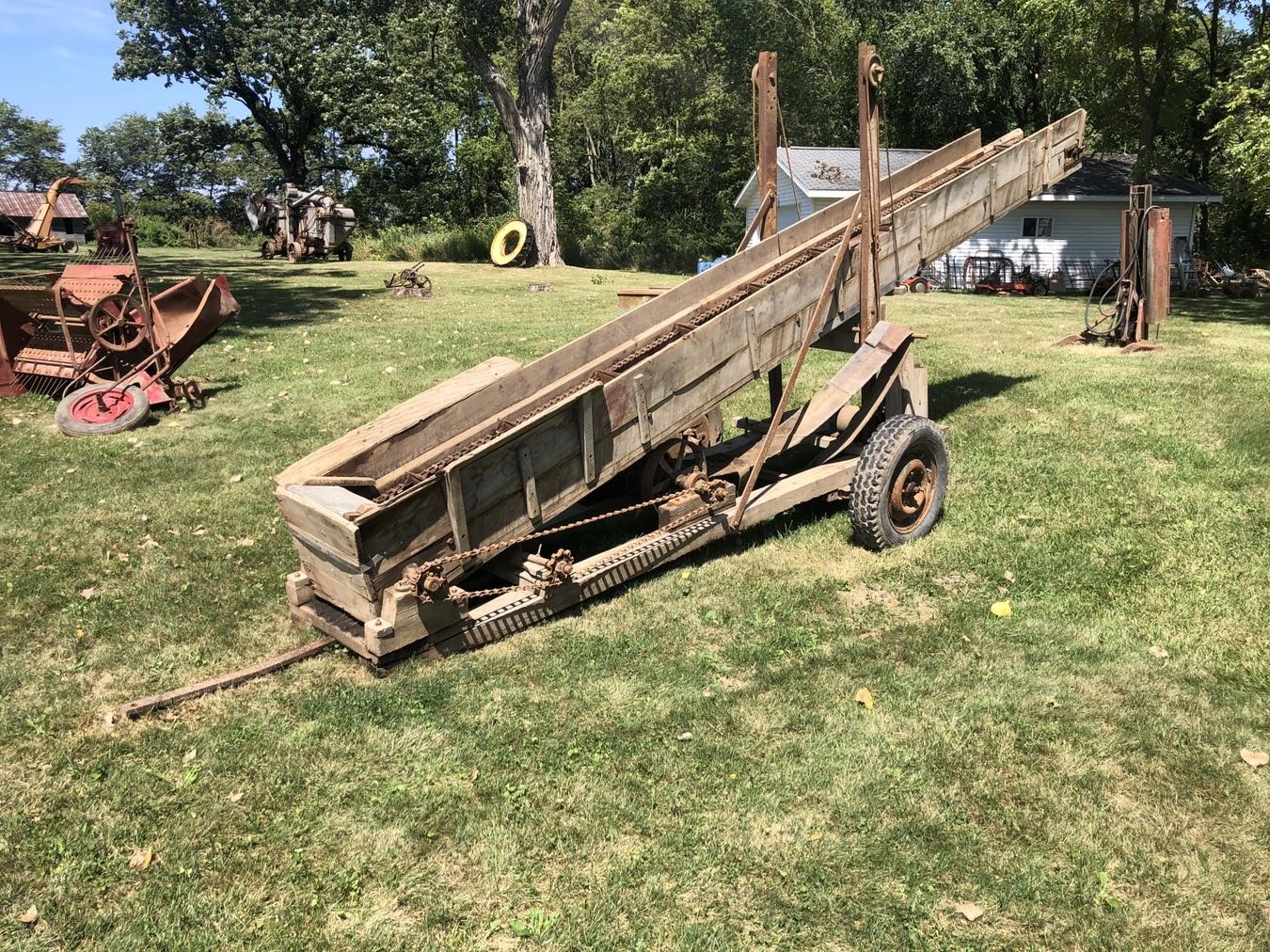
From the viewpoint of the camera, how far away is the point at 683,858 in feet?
10.9

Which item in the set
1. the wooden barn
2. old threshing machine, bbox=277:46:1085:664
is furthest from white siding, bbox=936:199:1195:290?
the wooden barn

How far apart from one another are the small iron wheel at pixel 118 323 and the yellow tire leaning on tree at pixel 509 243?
20.1 meters

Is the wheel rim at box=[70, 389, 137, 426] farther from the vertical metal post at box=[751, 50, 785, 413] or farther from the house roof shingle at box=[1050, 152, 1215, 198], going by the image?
the house roof shingle at box=[1050, 152, 1215, 198]

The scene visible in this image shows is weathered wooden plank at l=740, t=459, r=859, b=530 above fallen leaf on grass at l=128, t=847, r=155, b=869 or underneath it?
above

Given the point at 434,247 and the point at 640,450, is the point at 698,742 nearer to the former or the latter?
the point at 640,450

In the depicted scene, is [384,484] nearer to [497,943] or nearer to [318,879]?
[318,879]

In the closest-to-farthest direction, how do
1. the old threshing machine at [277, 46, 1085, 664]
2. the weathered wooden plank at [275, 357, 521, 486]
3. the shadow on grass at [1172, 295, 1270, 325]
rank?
the old threshing machine at [277, 46, 1085, 664] → the weathered wooden plank at [275, 357, 521, 486] → the shadow on grass at [1172, 295, 1270, 325]

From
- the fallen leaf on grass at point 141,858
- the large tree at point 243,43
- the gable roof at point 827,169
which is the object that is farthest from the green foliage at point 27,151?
the fallen leaf on grass at point 141,858

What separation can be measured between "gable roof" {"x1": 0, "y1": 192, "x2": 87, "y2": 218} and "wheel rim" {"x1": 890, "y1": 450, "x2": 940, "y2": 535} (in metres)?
51.5

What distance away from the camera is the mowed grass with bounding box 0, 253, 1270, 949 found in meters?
3.12

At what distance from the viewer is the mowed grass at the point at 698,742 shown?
3.12 metres

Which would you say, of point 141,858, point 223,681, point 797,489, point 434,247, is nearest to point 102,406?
point 223,681

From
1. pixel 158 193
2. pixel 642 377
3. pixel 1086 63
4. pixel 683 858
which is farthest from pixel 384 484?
pixel 158 193

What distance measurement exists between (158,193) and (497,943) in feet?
238
